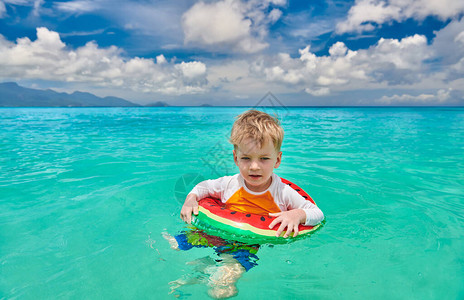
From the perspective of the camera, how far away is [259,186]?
287cm

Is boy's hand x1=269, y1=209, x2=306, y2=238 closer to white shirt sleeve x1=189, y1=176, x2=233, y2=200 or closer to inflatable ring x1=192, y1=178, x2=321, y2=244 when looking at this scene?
inflatable ring x1=192, y1=178, x2=321, y2=244

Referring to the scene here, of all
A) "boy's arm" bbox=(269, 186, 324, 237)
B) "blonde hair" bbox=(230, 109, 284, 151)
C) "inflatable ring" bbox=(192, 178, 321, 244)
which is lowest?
"inflatable ring" bbox=(192, 178, 321, 244)

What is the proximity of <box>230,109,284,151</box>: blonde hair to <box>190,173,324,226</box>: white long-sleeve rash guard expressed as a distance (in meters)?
0.51

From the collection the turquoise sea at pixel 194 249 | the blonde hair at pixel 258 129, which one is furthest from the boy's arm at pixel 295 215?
the blonde hair at pixel 258 129

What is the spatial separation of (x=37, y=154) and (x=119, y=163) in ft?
10.3

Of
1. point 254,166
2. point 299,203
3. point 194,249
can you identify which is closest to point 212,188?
point 194,249

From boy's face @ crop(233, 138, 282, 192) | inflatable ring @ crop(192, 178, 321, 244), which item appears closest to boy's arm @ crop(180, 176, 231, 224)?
inflatable ring @ crop(192, 178, 321, 244)

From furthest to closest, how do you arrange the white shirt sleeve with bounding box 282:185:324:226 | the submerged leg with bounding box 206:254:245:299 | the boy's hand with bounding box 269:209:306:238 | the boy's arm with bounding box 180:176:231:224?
the boy's arm with bounding box 180:176:231:224 < the white shirt sleeve with bounding box 282:185:324:226 < the boy's hand with bounding box 269:209:306:238 < the submerged leg with bounding box 206:254:245:299

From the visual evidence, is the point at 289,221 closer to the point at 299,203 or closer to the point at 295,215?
the point at 295,215

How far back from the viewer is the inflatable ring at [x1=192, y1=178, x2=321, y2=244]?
2.49 metres

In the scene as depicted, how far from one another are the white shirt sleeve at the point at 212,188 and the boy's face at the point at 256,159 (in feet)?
1.72

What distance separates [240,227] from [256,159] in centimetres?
64

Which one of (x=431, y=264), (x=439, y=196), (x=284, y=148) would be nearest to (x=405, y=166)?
(x=439, y=196)

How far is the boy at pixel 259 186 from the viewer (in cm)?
248
